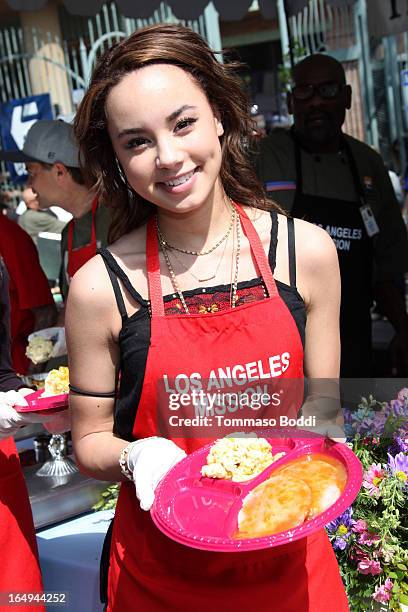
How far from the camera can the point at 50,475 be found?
2.71 meters

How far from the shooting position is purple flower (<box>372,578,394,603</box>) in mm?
1994

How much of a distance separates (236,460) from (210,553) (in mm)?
186

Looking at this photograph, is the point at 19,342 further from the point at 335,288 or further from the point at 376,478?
Result: the point at 335,288

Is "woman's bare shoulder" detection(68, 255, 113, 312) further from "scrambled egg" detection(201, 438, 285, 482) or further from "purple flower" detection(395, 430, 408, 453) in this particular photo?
Result: "purple flower" detection(395, 430, 408, 453)

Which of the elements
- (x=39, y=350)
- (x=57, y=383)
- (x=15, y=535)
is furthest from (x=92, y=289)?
(x=39, y=350)

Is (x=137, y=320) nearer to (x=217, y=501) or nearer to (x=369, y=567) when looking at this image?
(x=217, y=501)

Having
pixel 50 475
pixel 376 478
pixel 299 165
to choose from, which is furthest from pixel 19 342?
pixel 376 478

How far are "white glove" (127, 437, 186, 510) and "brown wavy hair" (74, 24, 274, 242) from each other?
479 millimetres

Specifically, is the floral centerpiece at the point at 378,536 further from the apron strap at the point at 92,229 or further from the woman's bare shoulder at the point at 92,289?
the apron strap at the point at 92,229

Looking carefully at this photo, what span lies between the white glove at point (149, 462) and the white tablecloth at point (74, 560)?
100cm

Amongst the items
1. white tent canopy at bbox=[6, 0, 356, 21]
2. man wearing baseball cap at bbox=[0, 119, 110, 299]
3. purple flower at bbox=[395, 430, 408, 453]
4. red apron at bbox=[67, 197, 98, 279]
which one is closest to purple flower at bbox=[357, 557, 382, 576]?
purple flower at bbox=[395, 430, 408, 453]

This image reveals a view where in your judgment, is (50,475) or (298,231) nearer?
(298,231)

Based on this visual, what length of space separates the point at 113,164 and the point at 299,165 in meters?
2.08

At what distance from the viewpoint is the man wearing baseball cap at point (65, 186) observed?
3445 mm
